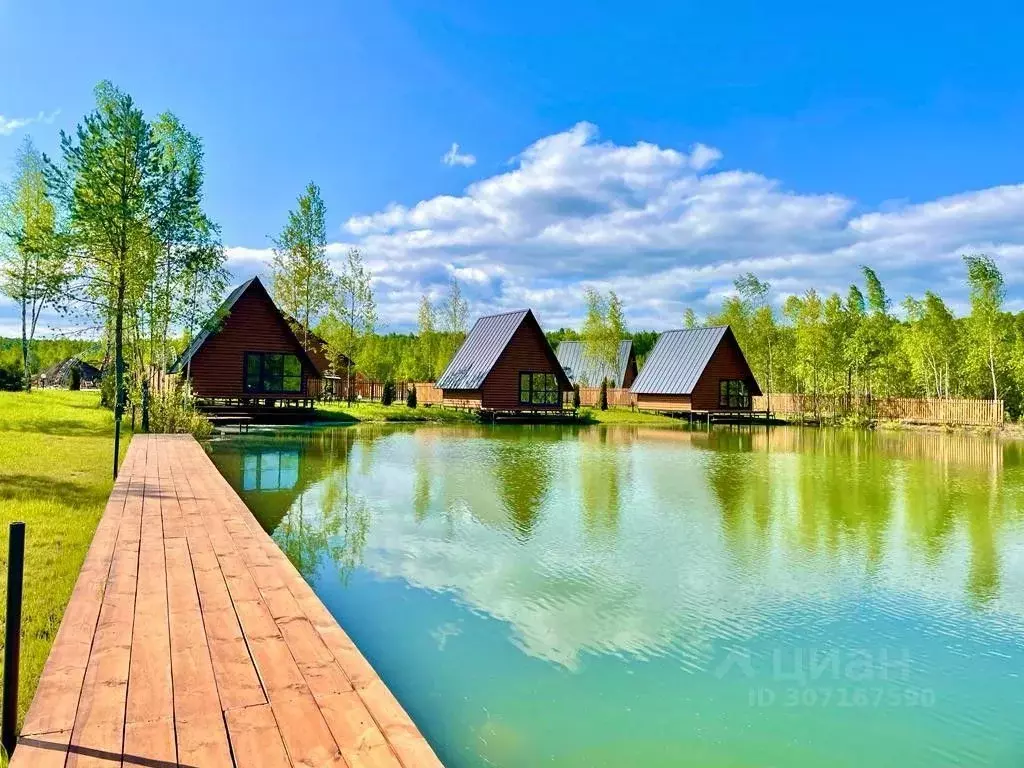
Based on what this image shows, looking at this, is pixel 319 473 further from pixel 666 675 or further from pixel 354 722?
pixel 354 722

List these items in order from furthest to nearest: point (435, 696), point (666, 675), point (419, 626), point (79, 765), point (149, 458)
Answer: point (149, 458), point (419, 626), point (666, 675), point (435, 696), point (79, 765)

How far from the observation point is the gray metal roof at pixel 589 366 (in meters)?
45.0

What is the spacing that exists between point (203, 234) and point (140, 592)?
20146mm

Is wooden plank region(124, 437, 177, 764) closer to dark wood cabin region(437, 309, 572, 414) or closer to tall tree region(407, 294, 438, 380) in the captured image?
dark wood cabin region(437, 309, 572, 414)

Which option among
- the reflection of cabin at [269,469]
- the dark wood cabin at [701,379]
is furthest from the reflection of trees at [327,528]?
the dark wood cabin at [701,379]

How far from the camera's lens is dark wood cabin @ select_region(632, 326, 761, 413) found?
1318 inches

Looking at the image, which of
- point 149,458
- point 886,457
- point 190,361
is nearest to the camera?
point 149,458

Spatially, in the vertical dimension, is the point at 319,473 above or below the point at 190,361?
below

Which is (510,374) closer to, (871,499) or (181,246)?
(181,246)

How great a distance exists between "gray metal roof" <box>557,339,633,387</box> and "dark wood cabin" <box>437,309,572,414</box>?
11005 mm

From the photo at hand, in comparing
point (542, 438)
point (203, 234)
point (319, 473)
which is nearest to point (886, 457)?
point (542, 438)

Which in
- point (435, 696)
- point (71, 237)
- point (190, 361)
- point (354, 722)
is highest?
point (71, 237)

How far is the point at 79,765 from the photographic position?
2.37 meters

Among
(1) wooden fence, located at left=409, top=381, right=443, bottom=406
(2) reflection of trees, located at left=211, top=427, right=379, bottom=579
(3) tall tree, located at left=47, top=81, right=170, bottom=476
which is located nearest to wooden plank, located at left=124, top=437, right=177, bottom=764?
(2) reflection of trees, located at left=211, top=427, right=379, bottom=579
